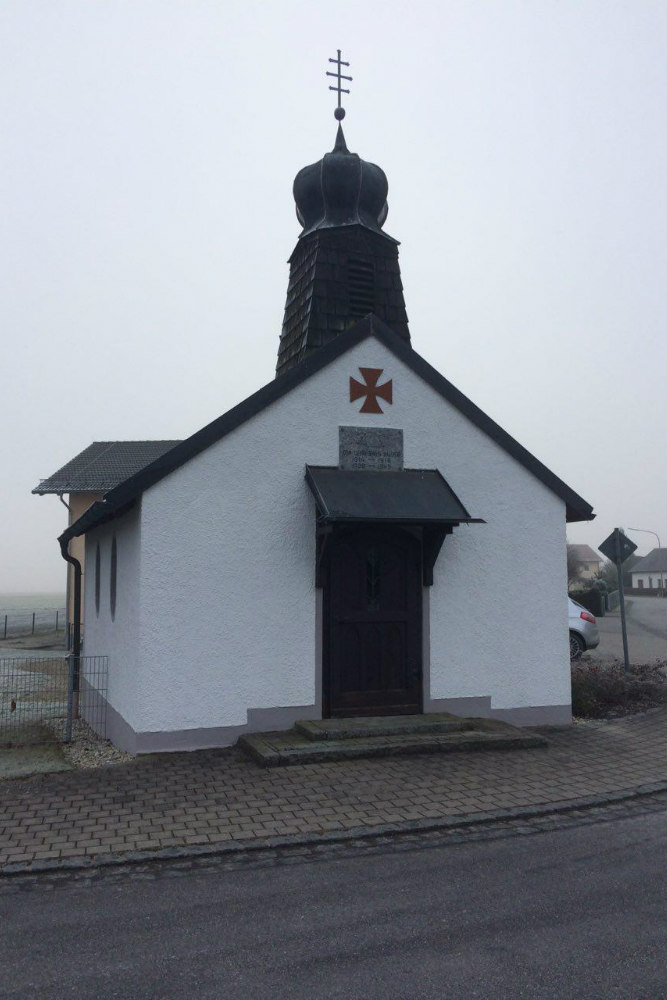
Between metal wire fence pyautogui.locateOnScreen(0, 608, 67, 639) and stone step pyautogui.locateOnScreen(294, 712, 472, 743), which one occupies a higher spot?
stone step pyautogui.locateOnScreen(294, 712, 472, 743)

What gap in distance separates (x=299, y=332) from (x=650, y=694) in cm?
774

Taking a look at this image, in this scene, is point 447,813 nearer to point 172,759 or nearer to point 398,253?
point 172,759

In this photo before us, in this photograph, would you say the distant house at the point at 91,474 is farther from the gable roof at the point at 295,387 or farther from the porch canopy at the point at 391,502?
the porch canopy at the point at 391,502

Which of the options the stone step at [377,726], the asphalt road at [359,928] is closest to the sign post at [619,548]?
the stone step at [377,726]

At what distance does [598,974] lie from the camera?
4.07m

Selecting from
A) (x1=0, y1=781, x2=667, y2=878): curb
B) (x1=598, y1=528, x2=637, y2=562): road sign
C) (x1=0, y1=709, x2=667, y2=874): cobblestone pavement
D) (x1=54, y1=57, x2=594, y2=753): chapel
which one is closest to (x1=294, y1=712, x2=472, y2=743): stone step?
(x1=54, y1=57, x2=594, y2=753): chapel

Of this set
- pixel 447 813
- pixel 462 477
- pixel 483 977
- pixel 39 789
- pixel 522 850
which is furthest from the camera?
pixel 462 477

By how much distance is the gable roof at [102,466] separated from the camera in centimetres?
2752

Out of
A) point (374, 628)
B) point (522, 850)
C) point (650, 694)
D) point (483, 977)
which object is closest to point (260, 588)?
point (374, 628)

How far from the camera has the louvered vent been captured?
1230cm

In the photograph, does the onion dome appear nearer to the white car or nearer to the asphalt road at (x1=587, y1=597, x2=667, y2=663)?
the white car

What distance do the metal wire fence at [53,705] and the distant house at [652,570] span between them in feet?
355

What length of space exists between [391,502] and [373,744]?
108 inches

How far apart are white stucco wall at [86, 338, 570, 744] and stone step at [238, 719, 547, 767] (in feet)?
1.97
